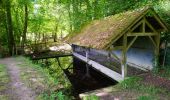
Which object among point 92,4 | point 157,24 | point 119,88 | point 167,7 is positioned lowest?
point 119,88

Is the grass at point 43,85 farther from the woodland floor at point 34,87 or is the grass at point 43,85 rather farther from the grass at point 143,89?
the grass at point 143,89

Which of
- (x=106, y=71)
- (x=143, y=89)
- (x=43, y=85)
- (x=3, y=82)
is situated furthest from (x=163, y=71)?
(x=3, y=82)

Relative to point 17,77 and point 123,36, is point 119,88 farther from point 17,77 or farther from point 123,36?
point 17,77

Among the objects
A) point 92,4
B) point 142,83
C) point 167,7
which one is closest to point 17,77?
point 142,83

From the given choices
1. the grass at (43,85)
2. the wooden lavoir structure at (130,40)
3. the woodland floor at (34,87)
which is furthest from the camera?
the wooden lavoir structure at (130,40)

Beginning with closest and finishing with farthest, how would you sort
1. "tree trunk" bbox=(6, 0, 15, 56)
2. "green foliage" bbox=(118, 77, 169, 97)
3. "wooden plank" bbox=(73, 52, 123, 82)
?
1. "green foliage" bbox=(118, 77, 169, 97)
2. "wooden plank" bbox=(73, 52, 123, 82)
3. "tree trunk" bbox=(6, 0, 15, 56)

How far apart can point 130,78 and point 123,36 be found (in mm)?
2277

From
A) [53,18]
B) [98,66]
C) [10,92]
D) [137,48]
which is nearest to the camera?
[10,92]

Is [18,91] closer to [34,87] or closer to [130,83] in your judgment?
[34,87]

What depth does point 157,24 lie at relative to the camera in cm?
1175

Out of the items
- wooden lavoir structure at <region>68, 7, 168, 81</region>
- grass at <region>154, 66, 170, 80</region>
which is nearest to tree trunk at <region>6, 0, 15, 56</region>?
wooden lavoir structure at <region>68, 7, 168, 81</region>

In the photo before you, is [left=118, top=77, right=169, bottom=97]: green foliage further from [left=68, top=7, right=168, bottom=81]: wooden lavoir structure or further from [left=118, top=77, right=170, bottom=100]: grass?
[left=68, top=7, right=168, bottom=81]: wooden lavoir structure

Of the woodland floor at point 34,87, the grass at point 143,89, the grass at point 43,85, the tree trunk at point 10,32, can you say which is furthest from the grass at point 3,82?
the tree trunk at point 10,32

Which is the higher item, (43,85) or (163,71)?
(163,71)
